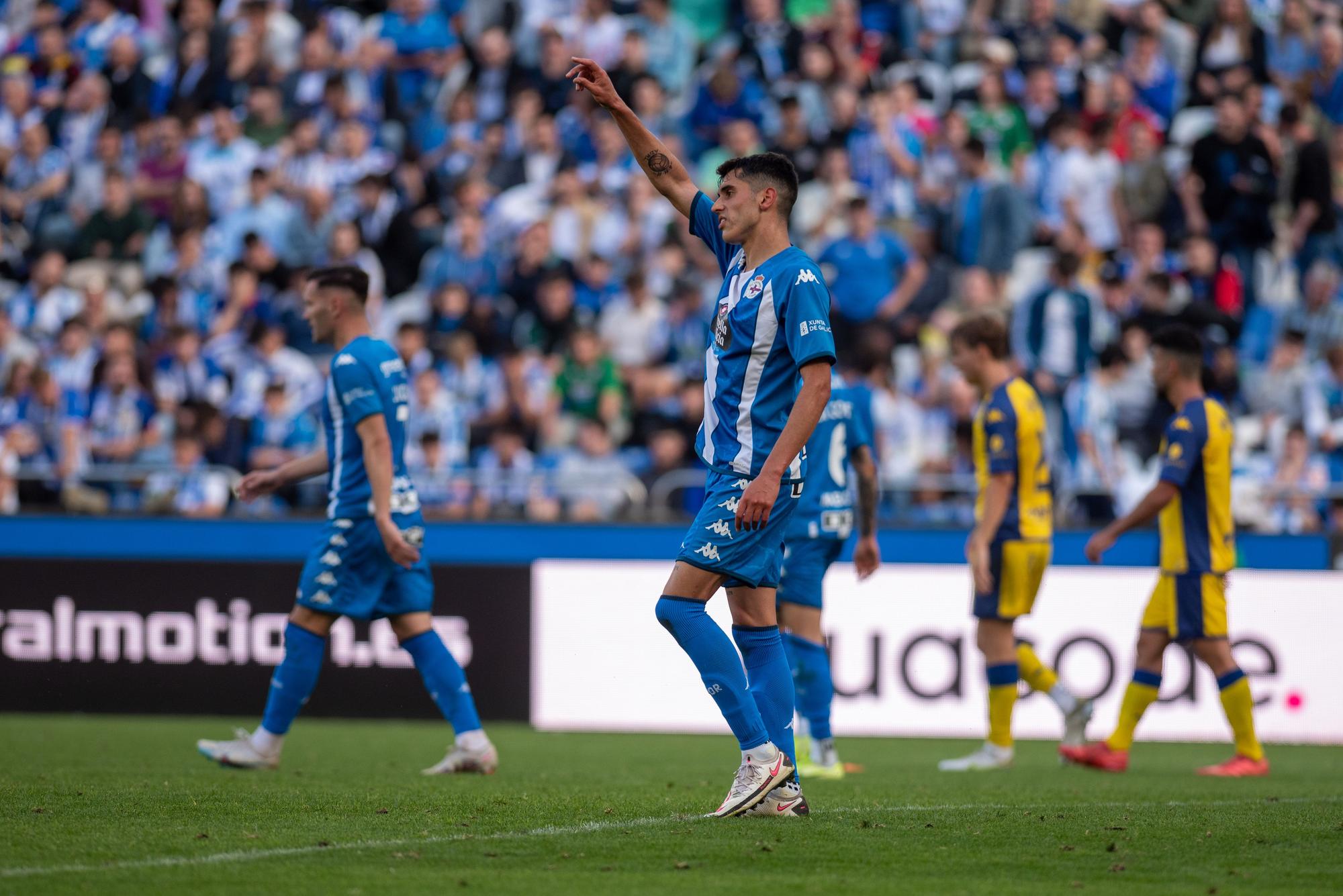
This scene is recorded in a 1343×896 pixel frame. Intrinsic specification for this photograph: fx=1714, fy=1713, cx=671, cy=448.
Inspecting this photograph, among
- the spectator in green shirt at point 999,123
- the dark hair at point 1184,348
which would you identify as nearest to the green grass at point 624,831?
the dark hair at point 1184,348

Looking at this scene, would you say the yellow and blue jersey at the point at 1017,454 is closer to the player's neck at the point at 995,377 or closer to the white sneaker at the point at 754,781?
the player's neck at the point at 995,377

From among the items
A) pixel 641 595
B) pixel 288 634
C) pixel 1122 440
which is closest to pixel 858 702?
pixel 641 595

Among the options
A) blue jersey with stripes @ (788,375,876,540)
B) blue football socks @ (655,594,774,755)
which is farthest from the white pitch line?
blue jersey with stripes @ (788,375,876,540)

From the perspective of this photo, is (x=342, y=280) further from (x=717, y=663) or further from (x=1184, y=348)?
(x=1184, y=348)

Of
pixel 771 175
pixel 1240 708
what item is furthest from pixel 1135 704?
pixel 771 175

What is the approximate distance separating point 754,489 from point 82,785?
353 cm

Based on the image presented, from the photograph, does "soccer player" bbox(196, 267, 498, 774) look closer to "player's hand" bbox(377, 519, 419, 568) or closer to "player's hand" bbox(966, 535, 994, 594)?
"player's hand" bbox(377, 519, 419, 568)

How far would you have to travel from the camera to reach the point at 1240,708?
9.47 metres

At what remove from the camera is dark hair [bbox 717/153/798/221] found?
650 cm

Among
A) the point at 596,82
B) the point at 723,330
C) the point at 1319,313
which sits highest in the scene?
the point at 1319,313

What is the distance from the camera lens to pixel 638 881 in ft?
16.6

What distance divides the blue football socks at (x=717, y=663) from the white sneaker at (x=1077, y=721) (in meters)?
4.59

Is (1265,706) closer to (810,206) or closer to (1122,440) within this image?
(1122,440)

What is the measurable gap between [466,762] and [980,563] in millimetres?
2969
